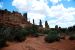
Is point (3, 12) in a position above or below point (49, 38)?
above

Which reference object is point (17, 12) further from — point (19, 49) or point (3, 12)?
point (19, 49)

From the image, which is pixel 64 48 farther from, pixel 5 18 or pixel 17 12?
pixel 17 12

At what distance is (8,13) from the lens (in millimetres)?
50594

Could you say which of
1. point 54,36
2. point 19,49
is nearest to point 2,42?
point 19,49

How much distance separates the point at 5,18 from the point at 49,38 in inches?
1008

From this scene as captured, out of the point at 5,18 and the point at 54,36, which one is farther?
the point at 5,18

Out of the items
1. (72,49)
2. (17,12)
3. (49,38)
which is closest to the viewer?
(72,49)

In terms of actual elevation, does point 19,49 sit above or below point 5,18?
below

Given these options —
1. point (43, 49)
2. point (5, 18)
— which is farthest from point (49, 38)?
point (5, 18)

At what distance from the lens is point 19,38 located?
2570 cm

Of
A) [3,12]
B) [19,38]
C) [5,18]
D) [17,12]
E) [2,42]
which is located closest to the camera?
[2,42]

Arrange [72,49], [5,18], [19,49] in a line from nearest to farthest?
[72,49], [19,49], [5,18]

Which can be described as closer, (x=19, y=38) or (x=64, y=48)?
(x=64, y=48)

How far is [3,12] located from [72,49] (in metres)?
34.6
